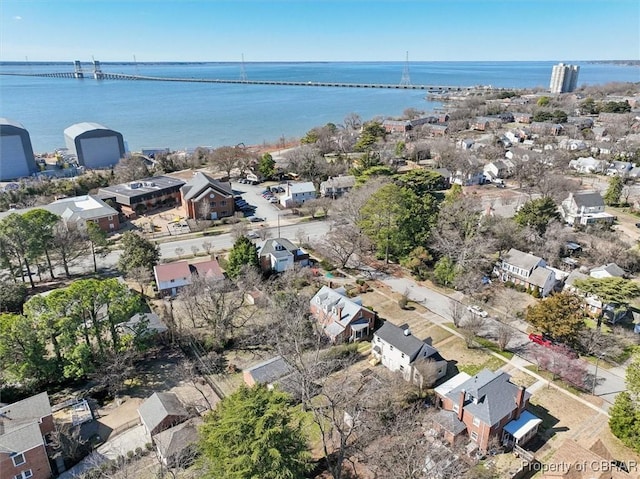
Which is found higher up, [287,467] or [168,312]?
[287,467]

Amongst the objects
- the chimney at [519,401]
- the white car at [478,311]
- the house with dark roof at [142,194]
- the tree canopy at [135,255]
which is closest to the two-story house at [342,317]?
the white car at [478,311]

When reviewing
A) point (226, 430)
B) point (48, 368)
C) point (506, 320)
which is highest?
point (226, 430)

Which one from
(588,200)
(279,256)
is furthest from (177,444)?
(588,200)

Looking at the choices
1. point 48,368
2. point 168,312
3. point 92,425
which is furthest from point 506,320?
point 48,368

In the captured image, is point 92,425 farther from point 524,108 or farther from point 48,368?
point 524,108

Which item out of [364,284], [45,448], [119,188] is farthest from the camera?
[119,188]

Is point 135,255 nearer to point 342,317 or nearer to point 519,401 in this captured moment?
point 342,317
